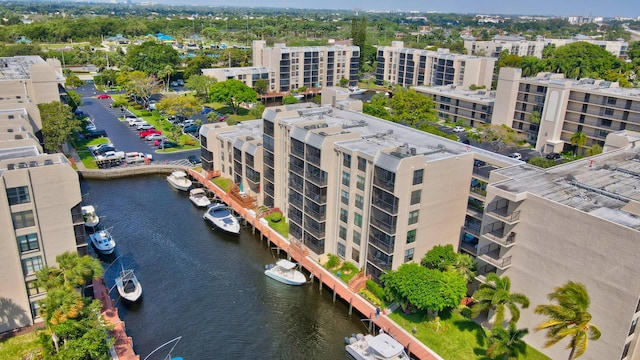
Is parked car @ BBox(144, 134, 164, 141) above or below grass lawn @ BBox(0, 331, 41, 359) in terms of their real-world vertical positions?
above

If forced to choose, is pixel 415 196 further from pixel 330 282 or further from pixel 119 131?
pixel 119 131

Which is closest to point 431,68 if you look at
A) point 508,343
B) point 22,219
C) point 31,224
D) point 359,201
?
point 359,201

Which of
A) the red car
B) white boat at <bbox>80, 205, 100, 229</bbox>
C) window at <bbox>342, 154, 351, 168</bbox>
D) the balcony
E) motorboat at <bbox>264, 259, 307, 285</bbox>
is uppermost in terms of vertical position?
window at <bbox>342, 154, 351, 168</bbox>

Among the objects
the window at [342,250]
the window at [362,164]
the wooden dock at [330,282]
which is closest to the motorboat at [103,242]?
the wooden dock at [330,282]

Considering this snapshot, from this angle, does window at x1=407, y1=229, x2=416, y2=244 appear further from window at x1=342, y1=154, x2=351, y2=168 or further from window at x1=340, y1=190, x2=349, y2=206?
window at x1=342, y1=154, x2=351, y2=168

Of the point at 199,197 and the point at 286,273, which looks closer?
the point at 286,273

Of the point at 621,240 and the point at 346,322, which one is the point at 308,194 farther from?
the point at 621,240

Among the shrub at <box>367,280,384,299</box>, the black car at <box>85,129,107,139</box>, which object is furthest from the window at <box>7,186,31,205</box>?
the black car at <box>85,129,107,139</box>
